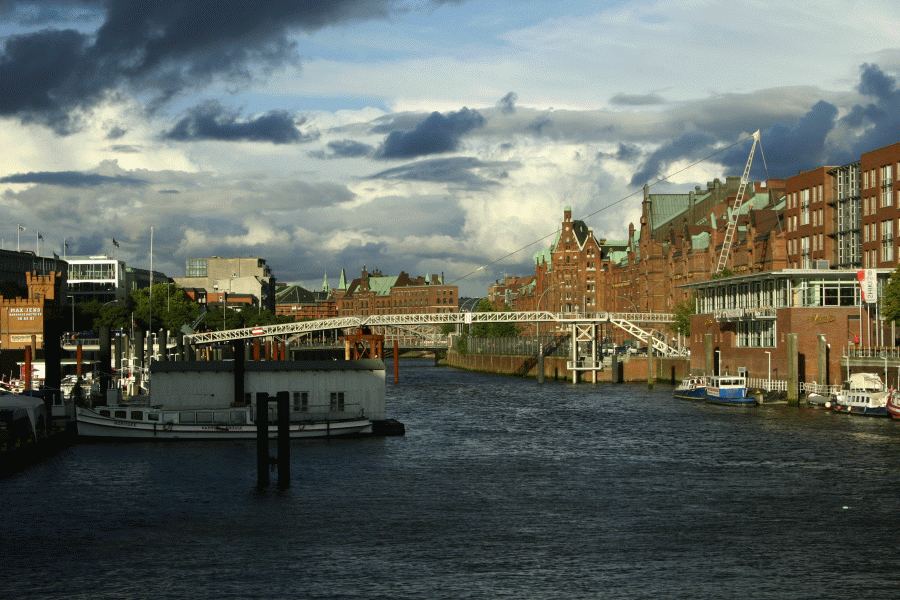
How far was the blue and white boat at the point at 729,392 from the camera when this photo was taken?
115875mm

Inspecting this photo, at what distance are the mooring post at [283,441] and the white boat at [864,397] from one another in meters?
52.0

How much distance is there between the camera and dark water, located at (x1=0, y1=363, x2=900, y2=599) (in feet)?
142

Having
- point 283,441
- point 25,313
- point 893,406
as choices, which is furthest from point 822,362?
point 25,313

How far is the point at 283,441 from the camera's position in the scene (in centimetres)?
6000

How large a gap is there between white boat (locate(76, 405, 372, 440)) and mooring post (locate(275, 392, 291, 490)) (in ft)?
62.3

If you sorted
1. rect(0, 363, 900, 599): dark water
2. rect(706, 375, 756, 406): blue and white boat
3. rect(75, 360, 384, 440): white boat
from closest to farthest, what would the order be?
rect(0, 363, 900, 599): dark water
rect(75, 360, 384, 440): white boat
rect(706, 375, 756, 406): blue and white boat

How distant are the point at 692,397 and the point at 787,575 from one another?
277 ft

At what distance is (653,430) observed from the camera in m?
93.6

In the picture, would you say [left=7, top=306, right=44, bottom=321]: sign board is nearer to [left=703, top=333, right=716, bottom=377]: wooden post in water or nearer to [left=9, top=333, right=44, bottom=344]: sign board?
[left=9, top=333, right=44, bottom=344]: sign board

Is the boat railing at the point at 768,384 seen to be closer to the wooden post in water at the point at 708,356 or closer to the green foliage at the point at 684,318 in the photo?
the wooden post in water at the point at 708,356

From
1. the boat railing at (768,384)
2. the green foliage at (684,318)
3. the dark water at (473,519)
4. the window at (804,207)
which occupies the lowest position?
the dark water at (473,519)

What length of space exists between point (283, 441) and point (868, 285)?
7212 centimetres

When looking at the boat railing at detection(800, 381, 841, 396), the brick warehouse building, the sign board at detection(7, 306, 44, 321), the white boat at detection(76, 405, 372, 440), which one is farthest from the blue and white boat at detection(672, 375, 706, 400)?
the sign board at detection(7, 306, 44, 321)

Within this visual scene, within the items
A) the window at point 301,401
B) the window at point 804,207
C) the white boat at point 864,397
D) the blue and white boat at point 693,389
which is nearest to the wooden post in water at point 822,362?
the white boat at point 864,397
